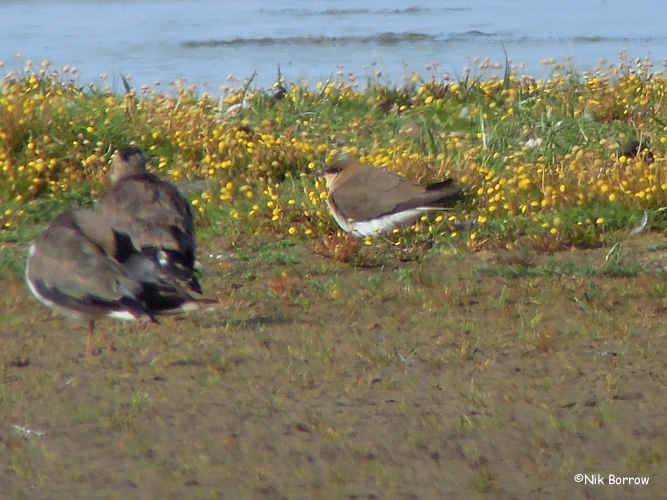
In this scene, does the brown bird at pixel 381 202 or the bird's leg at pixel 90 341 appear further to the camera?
the brown bird at pixel 381 202

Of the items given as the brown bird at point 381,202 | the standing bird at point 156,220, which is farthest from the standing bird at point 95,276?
the brown bird at point 381,202

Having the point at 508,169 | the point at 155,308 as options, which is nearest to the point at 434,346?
the point at 155,308

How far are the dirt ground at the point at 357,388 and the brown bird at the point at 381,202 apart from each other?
71 cm

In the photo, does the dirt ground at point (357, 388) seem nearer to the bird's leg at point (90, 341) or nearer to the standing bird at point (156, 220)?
the bird's leg at point (90, 341)

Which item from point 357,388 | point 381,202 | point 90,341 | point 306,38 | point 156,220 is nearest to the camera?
point 357,388

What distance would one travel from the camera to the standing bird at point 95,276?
18.6 ft

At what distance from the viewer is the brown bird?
27.5 ft

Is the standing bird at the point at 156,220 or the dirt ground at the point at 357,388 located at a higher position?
the standing bird at the point at 156,220

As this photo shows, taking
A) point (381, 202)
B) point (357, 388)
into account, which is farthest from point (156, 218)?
point (381, 202)

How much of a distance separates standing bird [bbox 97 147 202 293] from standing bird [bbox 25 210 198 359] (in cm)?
26

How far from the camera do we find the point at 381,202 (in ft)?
27.6

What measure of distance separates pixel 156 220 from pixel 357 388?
73.0 inches

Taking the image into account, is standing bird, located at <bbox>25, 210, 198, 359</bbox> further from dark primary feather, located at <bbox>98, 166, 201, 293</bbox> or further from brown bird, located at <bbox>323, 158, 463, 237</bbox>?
brown bird, located at <bbox>323, 158, 463, 237</bbox>

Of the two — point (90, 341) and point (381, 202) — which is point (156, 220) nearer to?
point (90, 341)
